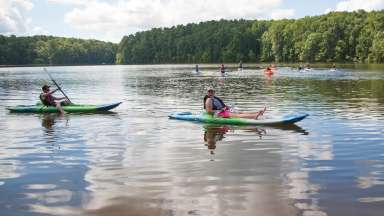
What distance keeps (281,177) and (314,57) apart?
418ft

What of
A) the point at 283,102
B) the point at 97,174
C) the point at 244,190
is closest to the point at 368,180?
the point at 244,190

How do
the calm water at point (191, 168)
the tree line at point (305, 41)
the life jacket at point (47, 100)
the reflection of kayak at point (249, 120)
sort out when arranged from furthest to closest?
the tree line at point (305, 41)
the life jacket at point (47, 100)
the reflection of kayak at point (249, 120)
the calm water at point (191, 168)

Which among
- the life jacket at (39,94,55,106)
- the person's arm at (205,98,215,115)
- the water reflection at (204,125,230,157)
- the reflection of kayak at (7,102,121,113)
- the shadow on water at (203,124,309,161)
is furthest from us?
the life jacket at (39,94,55,106)

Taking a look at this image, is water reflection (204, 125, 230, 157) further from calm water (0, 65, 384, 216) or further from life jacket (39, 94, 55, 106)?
life jacket (39, 94, 55, 106)

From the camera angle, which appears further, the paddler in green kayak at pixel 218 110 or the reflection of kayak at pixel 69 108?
the reflection of kayak at pixel 69 108

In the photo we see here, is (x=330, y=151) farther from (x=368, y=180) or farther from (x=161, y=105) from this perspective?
(x=161, y=105)

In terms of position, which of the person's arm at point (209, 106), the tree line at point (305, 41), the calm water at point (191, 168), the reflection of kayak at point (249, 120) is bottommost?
the calm water at point (191, 168)

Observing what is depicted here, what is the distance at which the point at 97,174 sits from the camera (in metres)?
11.8

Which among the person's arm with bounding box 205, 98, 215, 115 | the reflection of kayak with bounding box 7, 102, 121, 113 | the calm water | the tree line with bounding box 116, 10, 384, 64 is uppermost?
the tree line with bounding box 116, 10, 384, 64

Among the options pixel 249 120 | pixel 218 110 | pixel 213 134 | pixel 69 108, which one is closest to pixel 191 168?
pixel 213 134

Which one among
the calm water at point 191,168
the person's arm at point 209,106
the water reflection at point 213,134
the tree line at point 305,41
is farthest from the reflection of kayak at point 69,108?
the tree line at point 305,41

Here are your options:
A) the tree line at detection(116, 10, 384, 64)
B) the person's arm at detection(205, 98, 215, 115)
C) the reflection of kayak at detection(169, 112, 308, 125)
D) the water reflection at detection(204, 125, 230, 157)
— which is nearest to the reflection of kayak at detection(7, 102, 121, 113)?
the reflection of kayak at detection(169, 112, 308, 125)

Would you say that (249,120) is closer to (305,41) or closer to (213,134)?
(213,134)

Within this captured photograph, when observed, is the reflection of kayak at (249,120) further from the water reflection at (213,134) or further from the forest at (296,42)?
the forest at (296,42)
